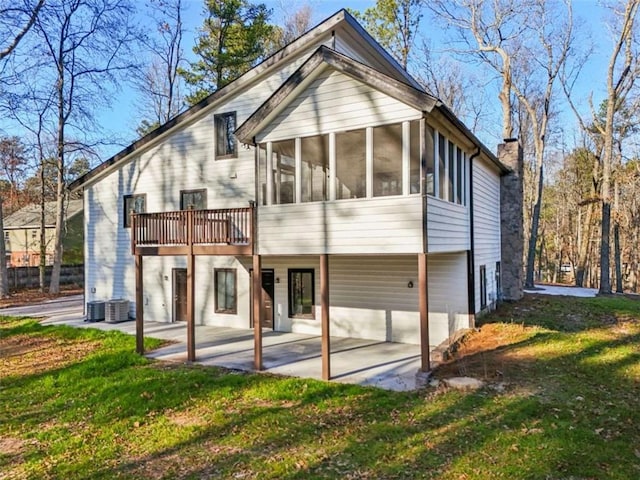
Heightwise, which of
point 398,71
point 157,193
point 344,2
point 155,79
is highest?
point 344,2

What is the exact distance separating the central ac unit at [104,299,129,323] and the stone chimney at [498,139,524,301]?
13.3 meters

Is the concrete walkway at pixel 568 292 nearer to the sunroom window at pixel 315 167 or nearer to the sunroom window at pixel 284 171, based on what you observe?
the sunroom window at pixel 315 167

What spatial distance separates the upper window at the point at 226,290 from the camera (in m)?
13.1

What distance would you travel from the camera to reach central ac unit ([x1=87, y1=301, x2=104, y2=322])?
1429 centimetres

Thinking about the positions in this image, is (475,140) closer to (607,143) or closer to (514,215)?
(514,215)

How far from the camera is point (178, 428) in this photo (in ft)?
20.1

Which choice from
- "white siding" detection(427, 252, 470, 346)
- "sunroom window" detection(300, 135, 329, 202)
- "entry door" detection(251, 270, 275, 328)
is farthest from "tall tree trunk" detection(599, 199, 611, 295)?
"entry door" detection(251, 270, 275, 328)

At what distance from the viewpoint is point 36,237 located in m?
31.1

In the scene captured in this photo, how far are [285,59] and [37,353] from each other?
33.0 feet

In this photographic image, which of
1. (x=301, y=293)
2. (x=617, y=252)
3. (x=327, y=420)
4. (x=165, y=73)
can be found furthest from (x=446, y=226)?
(x=165, y=73)

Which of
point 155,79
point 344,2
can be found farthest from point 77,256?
point 344,2

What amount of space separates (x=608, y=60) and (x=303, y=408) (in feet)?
65.5

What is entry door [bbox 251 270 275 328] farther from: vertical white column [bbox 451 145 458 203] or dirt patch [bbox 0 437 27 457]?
dirt patch [bbox 0 437 27 457]

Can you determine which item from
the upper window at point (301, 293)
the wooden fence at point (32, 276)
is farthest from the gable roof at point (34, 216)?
the upper window at point (301, 293)
